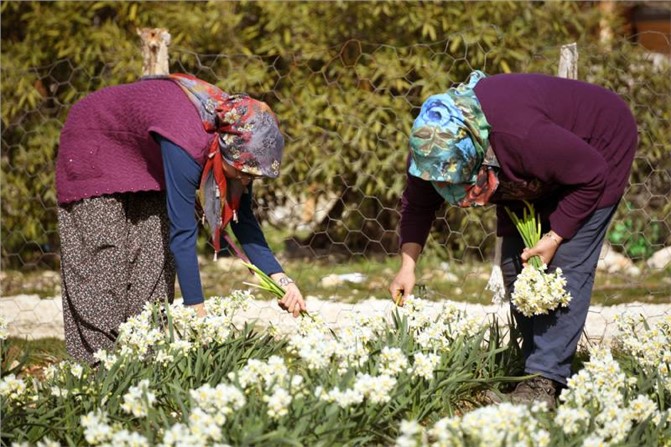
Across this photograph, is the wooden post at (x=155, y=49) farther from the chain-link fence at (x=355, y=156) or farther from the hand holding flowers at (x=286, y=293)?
the hand holding flowers at (x=286, y=293)

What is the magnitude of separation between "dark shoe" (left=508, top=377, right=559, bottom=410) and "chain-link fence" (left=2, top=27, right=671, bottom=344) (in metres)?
2.41

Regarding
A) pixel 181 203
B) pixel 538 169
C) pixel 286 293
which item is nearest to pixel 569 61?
pixel 538 169

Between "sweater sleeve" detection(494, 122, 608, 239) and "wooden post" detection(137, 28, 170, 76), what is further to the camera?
"wooden post" detection(137, 28, 170, 76)

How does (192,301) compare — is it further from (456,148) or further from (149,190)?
(456,148)

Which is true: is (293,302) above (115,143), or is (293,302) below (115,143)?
below

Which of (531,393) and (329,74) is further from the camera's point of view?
(329,74)

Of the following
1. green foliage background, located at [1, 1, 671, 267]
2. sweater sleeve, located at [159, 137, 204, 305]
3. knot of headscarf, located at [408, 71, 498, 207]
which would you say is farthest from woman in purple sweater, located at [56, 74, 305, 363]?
green foliage background, located at [1, 1, 671, 267]

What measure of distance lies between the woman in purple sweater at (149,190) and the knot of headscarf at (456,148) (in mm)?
511

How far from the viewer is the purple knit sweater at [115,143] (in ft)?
11.6

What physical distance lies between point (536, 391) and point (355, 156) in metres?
3.31

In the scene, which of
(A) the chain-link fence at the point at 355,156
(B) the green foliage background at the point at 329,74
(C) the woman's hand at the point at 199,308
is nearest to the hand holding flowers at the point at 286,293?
(C) the woman's hand at the point at 199,308

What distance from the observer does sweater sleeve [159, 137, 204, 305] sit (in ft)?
10.9

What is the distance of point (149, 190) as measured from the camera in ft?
12.0

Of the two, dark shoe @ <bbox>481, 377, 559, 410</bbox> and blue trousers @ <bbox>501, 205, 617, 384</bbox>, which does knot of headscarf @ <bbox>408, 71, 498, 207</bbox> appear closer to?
blue trousers @ <bbox>501, 205, 617, 384</bbox>
